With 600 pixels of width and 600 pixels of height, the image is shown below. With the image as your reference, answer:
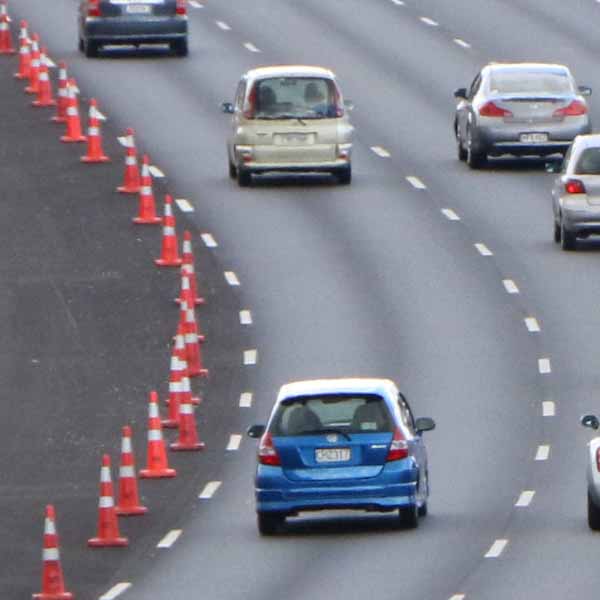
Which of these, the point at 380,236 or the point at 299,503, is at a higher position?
the point at 299,503

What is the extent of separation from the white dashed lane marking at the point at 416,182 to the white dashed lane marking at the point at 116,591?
23306mm

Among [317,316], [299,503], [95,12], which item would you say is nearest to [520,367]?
[317,316]

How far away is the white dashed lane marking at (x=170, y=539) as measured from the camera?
28.2m

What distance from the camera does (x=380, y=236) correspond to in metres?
45.1

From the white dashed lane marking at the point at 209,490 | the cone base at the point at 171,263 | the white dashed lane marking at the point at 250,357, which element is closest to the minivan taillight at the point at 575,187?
the cone base at the point at 171,263

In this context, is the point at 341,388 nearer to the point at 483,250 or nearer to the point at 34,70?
the point at 483,250

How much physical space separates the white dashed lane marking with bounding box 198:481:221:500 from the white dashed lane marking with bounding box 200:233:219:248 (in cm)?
1378

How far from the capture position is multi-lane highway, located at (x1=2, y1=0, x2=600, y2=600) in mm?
26781

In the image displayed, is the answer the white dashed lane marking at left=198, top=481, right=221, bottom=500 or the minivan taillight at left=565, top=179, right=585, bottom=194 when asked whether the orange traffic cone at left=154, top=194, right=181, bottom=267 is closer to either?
the minivan taillight at left=565, top=179, right=585, bottom=194

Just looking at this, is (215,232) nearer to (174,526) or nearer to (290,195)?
(290,195)

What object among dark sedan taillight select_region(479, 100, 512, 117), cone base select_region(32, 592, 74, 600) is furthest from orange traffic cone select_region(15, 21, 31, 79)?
cone base select_region(32, 592, 74, 600)

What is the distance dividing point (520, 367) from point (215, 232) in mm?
10244

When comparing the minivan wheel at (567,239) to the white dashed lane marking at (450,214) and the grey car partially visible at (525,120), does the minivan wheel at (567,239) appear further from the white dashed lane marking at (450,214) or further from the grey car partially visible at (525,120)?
the grey car partially visible at (525,120)

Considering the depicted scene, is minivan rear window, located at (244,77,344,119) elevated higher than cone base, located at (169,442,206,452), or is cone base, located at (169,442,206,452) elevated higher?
cone base, located at (169,442,206,452)
